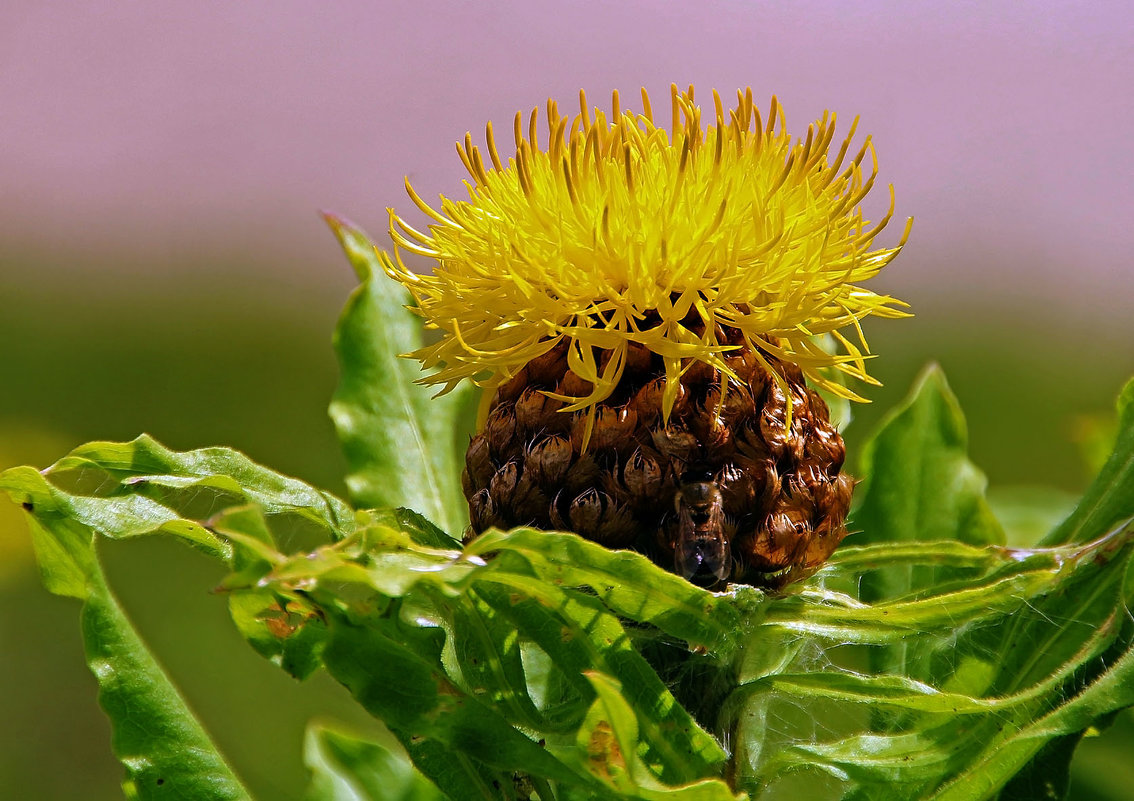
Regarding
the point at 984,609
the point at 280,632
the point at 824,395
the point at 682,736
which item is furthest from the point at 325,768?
the point at 984,609

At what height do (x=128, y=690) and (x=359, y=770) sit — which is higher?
(x=128, y=690)

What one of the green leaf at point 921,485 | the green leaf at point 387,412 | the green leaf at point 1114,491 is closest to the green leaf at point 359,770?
the green leaf at point 387,412

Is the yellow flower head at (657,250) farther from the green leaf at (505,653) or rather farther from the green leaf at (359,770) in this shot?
the green leaf at (359,770)

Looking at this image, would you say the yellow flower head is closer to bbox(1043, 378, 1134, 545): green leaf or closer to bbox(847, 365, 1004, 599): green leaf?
bbox(1043, 378, 1134, 545): green leaf

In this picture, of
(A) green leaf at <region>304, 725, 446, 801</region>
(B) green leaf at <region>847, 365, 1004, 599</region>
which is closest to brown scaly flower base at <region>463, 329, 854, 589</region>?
(B) green leaf at <region>847, 365, 1004, 599</region>

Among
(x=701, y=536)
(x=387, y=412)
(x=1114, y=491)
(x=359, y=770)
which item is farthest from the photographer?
(x=359, y=770)

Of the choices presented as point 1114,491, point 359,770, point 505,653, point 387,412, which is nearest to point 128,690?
point 505,653

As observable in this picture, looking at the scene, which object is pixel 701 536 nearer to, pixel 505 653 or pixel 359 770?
pixel 505 653
